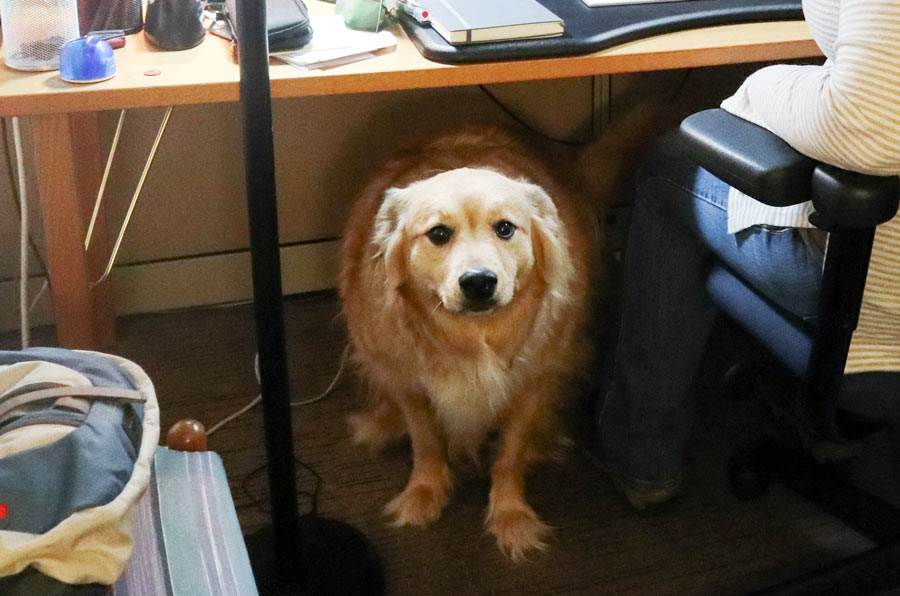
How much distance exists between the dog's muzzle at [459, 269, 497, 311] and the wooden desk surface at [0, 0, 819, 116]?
11.3 inches

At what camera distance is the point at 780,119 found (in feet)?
3.12

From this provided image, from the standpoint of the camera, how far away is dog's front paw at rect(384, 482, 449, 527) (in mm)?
1696

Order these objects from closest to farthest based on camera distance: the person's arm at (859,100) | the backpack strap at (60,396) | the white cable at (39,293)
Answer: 1. the person's arm at (859,100)
2. the backpack strap at (60,396)
3. the white cable at (39,293)

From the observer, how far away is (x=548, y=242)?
1.58 m

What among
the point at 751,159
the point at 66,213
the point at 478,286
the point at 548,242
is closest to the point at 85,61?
the point at 66,213

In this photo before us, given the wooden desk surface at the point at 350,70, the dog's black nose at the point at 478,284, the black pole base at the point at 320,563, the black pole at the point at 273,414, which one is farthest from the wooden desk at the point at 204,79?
the black pole base at the point at 320,563

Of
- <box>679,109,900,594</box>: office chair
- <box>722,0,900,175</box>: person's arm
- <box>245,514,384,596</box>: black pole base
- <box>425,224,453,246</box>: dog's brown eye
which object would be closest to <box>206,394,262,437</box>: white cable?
<box>245,514,384,596</box>: black pole base

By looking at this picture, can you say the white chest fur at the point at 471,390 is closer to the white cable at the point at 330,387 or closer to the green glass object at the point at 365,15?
the white cable at the point at 330,387

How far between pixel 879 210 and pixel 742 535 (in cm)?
95

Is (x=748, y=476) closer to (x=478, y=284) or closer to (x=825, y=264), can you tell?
(x=478, y=284)

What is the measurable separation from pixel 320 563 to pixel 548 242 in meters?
0.65

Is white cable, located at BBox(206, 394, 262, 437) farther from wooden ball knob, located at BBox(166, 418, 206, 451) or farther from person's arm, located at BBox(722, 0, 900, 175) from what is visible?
person's arm, located at BBox(722, 0, 900, 175)

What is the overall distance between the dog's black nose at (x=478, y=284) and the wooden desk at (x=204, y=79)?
0.94 feet

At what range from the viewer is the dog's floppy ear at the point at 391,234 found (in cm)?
156
